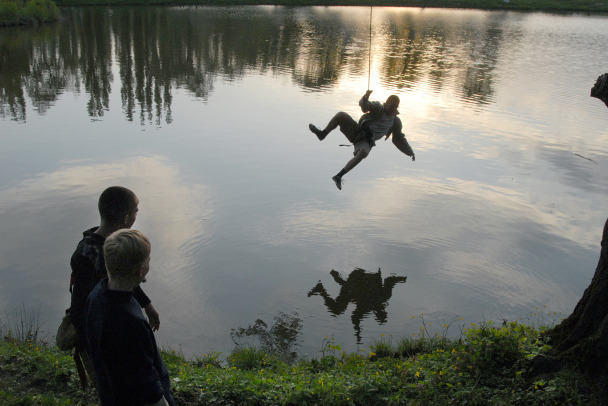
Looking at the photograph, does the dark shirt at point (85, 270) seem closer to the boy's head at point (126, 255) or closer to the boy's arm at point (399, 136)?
the boy's head at point (126, 255)

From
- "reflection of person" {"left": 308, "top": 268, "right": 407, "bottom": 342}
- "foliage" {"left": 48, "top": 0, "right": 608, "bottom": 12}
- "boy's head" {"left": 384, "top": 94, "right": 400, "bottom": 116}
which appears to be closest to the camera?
"reflection of person" {"left": 308, "top": 268, "right": 407, "bottom": 342}

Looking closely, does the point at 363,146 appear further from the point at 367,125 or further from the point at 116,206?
the point at 116,206

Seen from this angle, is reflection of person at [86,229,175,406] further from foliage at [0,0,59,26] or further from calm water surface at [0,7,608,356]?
foliage at [0,0,59,26]

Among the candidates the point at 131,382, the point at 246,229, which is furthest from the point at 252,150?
the point at 131,382

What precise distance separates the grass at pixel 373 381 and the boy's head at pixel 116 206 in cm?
161

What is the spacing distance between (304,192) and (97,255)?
6955 millimetres

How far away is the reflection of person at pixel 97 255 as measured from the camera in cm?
349

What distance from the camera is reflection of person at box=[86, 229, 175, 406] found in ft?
9.05

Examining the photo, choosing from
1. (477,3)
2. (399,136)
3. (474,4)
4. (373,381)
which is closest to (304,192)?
(399,136)

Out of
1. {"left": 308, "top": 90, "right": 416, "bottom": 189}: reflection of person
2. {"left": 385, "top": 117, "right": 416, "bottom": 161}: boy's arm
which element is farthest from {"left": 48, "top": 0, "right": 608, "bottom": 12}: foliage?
{"left": 308, "top": 90, "right": 416, "bottom": 189}: reflection of person

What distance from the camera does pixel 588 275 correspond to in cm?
791

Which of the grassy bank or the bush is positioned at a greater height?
the bush

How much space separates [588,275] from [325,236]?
155 inches

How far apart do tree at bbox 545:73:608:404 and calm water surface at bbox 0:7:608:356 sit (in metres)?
2.37
